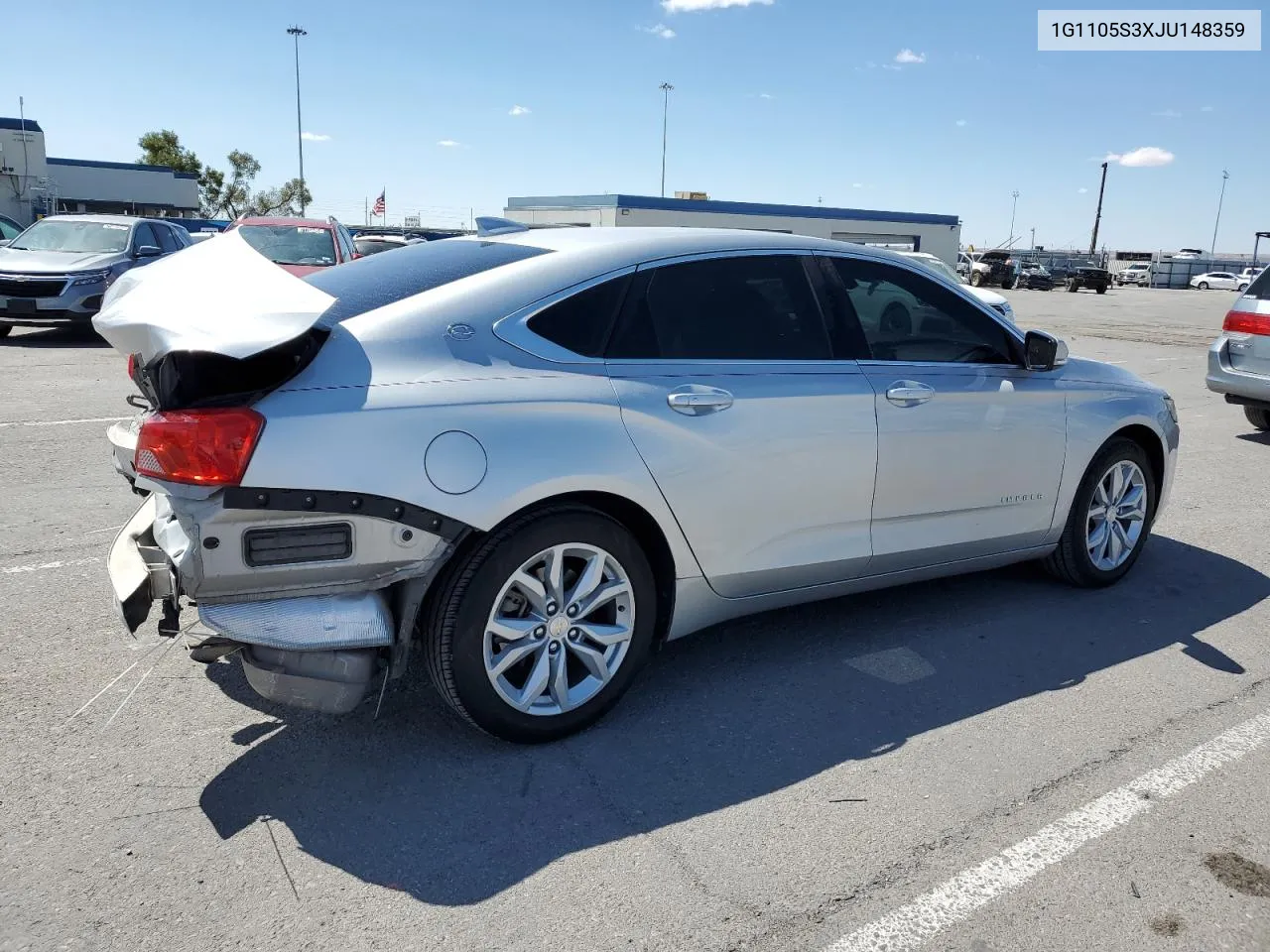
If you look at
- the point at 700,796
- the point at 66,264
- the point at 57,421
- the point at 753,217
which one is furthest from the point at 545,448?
the point at 753,217

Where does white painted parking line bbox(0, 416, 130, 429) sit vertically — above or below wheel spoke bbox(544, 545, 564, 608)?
below

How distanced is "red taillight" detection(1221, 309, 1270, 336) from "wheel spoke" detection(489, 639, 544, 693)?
27.4ft

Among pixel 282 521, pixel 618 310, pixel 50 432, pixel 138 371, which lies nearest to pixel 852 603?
pixel 618 310

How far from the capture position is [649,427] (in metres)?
3.37

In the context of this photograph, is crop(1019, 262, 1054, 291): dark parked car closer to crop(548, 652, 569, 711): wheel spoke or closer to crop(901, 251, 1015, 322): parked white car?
crop(901, 251, 1015, 322): parked white car

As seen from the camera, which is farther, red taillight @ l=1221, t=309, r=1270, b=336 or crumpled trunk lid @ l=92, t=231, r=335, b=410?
red taillight @ l=1221, t=309, r=1270, b=336

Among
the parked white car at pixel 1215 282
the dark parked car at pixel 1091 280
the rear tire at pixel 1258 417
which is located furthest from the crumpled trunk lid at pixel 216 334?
the parked white car at pixel 1215 282

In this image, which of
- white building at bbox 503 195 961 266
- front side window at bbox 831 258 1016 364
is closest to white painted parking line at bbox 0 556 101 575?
front side window at bbox 831 258 1016 364

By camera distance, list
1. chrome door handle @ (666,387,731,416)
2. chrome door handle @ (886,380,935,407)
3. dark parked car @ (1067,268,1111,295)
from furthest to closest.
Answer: dark parked car @ (1067,268,1111,295) → chrome door handle @ (886,380,935,407) → chrome door handle @ (666,387,731,416)

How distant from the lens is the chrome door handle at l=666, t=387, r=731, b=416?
135 inches

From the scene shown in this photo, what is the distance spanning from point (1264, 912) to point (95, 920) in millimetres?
2915

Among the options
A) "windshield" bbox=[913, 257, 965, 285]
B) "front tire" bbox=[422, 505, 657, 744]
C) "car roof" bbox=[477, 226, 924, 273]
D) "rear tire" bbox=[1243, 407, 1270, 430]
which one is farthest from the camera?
"rear tire" bbox=[1243, 407, 1270, 430]

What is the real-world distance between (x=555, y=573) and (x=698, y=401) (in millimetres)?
778

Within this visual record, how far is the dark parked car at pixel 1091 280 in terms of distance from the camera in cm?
5138
